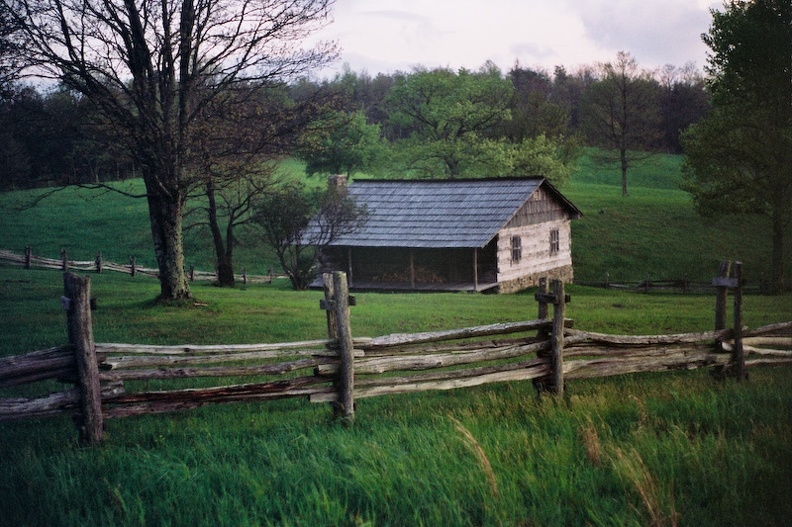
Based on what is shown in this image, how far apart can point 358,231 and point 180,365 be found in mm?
14348

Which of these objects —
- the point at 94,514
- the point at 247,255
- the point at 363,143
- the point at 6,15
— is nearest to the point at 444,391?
the point at 94,514

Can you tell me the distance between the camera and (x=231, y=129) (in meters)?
12.7

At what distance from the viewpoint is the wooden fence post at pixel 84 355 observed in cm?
581

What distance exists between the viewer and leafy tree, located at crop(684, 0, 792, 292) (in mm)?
8859

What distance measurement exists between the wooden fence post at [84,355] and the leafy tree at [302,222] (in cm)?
1114

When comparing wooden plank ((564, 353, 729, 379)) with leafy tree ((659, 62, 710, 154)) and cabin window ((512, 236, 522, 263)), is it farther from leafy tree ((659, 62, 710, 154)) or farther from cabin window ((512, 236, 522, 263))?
cabin window ((512, 236, 522, 263))

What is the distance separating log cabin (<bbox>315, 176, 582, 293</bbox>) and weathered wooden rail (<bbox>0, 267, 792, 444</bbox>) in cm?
1095

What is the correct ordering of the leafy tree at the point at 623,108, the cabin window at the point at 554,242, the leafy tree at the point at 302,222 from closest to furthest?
the leafy tree at the point at 623,108 → the leafy tree at the point at 302,222 → the cabin window at the point at 554,242

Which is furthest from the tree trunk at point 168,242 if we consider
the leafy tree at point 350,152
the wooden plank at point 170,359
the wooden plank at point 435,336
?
the leafy tree at point 350,152

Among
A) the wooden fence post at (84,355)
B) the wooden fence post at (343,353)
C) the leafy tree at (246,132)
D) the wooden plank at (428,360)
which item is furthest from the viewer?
the leafy tree at (246,132)

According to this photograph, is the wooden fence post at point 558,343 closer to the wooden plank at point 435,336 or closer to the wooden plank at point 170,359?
the wooden plank at point 435,336

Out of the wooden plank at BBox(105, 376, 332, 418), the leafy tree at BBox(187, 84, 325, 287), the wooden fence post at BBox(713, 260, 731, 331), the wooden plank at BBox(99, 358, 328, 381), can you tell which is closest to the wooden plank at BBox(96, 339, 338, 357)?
Answer: the wooden plank at BBox(99, 358, 328, 381)

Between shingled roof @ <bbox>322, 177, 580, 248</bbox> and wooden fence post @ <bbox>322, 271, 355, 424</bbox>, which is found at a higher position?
shingled roof @ <bbox>322, 177, 580, 248</bbox>

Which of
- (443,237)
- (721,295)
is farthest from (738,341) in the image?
(443,237)
